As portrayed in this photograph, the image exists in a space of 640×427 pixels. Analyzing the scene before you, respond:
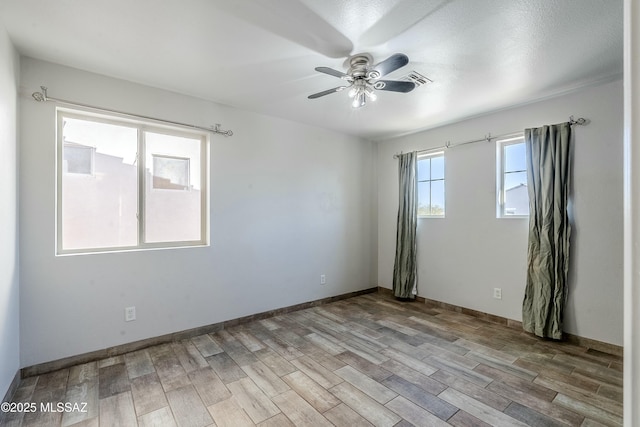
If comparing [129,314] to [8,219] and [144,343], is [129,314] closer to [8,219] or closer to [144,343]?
[144,343]

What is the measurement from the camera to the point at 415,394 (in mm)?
2123

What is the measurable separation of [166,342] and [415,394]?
2.37 meters

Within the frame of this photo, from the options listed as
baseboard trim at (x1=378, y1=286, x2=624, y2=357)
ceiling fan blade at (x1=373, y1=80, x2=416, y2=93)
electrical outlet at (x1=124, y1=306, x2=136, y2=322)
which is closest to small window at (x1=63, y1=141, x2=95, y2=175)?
electrical outlet at (x1=124, y1=306, x2=136, y2=322)

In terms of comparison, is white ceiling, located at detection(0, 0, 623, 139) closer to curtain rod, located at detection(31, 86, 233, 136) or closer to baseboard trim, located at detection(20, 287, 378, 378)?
curtain rod, located at detection(31, 86, 233, 136)

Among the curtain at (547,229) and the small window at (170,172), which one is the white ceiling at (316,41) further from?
the small window at (170,172)

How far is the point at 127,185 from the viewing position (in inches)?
111

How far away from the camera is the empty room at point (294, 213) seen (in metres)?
1.93

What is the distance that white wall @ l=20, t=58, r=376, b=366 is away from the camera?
235 centimetres

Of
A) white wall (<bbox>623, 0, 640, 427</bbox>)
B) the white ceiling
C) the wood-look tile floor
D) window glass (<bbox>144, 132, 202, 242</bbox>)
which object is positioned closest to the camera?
white wall (<bbox>623, 0, 640, 427</bbox>)

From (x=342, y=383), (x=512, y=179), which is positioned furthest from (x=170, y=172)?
(x=512, y=179)

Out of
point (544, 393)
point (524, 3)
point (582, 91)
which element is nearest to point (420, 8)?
point (524, 3)

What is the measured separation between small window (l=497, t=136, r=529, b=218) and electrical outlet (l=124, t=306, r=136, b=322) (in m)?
4.06

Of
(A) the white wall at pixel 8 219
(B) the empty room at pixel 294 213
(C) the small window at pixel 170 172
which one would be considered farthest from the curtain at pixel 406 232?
(A) the white wall at pixel 8 219

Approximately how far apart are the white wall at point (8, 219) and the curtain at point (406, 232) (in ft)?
13.4
